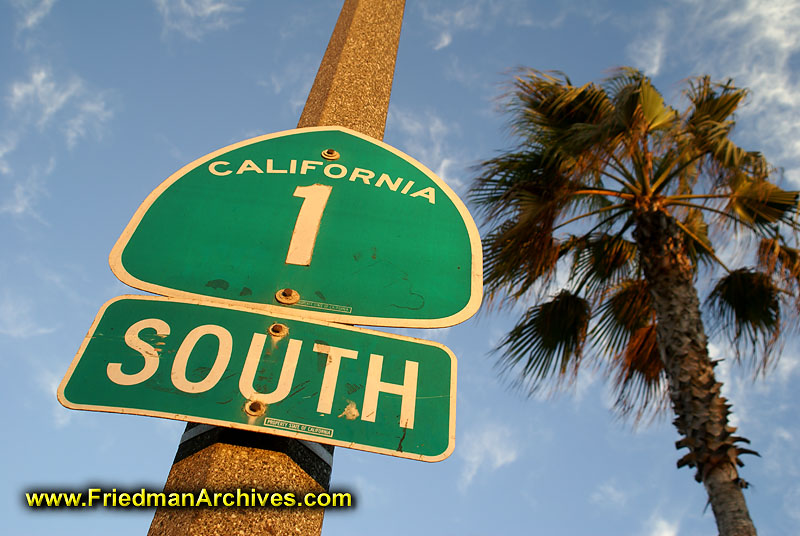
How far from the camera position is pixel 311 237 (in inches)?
55.9

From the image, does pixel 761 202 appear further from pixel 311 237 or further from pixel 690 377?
pixel 311 237

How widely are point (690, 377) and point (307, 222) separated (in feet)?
10.1

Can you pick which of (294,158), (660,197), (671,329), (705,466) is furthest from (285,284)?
(660,197)

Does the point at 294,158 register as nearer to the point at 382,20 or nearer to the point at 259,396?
the point at 259,396

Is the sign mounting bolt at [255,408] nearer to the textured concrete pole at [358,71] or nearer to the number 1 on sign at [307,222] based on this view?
the number 1 on sign at [307,222]

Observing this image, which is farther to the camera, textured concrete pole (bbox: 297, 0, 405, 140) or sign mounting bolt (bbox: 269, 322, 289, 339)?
textured concrete pole (bbox: 297, 0, 405, 140)

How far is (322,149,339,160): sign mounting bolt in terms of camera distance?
1670mm

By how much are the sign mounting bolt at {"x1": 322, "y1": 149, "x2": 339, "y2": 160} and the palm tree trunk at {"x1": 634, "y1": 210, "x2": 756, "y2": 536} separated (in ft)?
9.56

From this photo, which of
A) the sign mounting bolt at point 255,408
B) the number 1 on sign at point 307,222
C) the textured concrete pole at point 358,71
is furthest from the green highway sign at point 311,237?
the textured concrete pole at point 358,71

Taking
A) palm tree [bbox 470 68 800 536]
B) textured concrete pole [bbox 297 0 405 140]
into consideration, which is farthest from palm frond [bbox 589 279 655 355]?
textured concrete pole [bbox 297 0 405 140]

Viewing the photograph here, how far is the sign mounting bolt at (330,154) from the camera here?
5.48 feet

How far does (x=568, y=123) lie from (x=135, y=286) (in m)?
4.29

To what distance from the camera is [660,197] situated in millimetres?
4465

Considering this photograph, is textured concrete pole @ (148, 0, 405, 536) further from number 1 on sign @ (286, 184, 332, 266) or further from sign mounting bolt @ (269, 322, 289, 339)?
number 1 on sign @ (286, 184, 332, 266)
